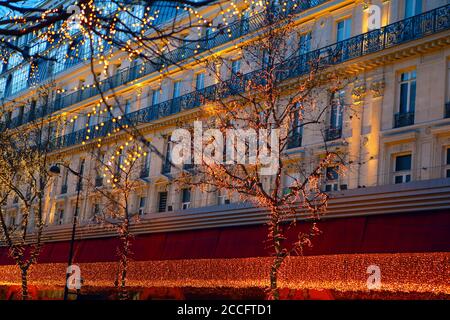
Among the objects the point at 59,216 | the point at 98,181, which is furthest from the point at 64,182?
the point at 98,181

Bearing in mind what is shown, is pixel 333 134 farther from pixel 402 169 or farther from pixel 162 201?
pixel 162 201

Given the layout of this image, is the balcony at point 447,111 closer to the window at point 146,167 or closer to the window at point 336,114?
the window at point 336,114

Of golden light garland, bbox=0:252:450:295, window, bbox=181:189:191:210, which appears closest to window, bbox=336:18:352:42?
golden light garland, bbox=0:252:450:295

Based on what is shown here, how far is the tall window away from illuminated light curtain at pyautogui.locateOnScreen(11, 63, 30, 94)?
82.7 feet

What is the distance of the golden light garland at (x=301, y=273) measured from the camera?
1577 cm

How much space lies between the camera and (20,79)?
40156mm

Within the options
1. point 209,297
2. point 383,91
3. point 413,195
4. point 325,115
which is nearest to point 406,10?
point 383,91

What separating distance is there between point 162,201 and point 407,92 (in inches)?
454

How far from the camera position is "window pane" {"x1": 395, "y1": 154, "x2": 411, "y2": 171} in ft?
61.8

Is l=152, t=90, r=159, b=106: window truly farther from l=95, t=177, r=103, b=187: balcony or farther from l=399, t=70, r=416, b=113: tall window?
l=399, t=70, r=416, b=113: tall window

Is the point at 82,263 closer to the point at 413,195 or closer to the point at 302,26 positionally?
the point at 302,26

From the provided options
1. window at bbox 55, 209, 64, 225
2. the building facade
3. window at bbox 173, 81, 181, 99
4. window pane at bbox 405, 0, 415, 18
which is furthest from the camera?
window at bbox 55, 209, 64, 225

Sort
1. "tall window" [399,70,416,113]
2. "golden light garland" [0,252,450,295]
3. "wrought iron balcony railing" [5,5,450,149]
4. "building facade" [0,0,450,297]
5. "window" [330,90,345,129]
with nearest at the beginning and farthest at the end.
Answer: "golden light garland" [0,252,450,295]
"building facade" [0,0,450,297]
"wrought iron balcony railing" [5,5,450,149]
"tall window" [399,70,416,113]
"window" [330,90,345,129]

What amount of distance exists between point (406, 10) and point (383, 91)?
2413 millimetres
